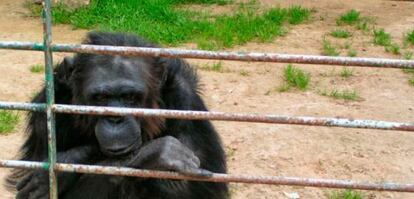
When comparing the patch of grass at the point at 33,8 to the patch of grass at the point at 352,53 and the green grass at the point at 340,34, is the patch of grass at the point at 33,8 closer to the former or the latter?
the green grass at the point at 340,34

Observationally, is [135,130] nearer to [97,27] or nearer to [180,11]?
[97,27]

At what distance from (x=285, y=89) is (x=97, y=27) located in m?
3.08

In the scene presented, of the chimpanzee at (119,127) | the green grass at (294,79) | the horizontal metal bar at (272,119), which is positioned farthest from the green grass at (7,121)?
the horizontal metal bar at (272,119)

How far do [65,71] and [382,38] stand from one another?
5.60 meters

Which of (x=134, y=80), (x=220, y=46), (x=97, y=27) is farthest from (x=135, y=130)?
(x=97, y=27)

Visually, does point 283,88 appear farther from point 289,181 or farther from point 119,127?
point 289,181

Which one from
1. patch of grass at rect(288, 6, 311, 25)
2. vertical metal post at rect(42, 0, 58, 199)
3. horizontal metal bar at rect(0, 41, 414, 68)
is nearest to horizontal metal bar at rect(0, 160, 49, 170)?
vertical metal post at rect(42, 0, 58, 199)

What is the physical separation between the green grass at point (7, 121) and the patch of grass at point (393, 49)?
4484 mm

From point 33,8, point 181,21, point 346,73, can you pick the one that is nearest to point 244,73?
point 346,73

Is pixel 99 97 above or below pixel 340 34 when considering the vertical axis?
above

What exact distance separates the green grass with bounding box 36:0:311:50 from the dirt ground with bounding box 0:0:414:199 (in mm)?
235

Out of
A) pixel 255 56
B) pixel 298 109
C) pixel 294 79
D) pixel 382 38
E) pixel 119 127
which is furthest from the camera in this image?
pixel 382 38

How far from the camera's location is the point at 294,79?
7.34 m

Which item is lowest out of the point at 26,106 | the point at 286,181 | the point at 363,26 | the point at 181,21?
the point at 181,21
